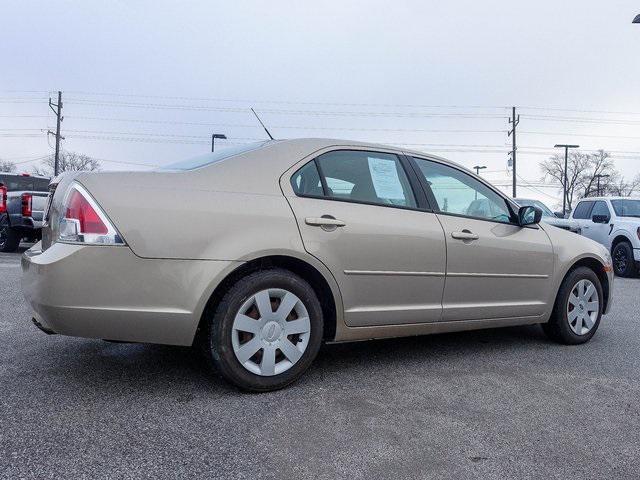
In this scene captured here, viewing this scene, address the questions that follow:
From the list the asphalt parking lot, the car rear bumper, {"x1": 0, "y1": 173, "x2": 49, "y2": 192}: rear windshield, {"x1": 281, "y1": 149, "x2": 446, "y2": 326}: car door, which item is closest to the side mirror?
{"x1": 281, "y1": 149, "x2": 446, "y2": 326}: car door

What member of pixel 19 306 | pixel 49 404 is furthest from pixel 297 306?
pixel 19 306

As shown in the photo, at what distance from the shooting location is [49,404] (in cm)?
261

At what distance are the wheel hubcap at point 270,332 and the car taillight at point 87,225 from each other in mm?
768

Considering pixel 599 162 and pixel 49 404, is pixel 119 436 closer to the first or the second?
pixel 49 404

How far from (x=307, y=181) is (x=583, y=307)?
2.74 m

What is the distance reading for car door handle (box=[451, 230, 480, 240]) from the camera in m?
3.61

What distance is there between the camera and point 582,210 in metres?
12.3

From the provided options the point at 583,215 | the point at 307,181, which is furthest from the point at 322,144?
the point at 583,215

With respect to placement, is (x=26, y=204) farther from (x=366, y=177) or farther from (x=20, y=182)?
(x=366, y=177)

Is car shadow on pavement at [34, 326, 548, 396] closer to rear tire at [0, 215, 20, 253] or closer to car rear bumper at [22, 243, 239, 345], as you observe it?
car rear bumper at [22, 243, 239, 345]

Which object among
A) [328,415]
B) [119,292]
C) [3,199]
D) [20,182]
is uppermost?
[20,182]

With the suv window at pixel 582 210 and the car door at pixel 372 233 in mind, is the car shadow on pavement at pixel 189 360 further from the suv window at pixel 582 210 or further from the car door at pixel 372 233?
the suv window at pixel 582 210

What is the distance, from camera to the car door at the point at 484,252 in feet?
11.9

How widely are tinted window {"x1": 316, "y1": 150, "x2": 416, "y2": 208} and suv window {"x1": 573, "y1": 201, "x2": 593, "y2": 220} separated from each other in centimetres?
1013
